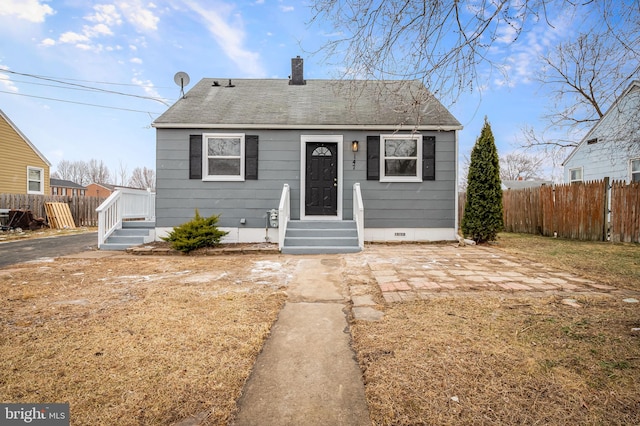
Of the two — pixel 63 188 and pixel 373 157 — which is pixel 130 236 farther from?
pixel 63 188

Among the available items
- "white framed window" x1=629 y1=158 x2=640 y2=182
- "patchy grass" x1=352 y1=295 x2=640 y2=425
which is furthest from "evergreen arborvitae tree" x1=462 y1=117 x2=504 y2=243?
"white framed window" x1=629 y1=158 x2=640 y2=182

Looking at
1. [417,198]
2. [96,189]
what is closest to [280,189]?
[417,198]

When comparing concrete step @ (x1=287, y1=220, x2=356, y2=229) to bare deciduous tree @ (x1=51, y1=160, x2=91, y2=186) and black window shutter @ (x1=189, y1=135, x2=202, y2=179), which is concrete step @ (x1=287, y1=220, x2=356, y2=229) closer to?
black window shutter @ (x1=189, y1=135, x2=202, y2=179)

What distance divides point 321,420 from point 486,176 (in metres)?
7.74

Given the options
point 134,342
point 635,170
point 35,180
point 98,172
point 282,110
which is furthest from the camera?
point 98,172

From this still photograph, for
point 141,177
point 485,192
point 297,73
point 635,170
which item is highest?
point 141,177

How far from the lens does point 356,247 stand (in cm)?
683

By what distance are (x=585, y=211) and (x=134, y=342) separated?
37.1 ft

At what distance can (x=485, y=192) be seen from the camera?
767 centimetres

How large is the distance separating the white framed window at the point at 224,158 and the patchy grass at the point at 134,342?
4.12 m

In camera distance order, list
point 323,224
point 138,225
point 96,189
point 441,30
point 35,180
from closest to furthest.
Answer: point 441,30
point 323,224
point 138,225
point 35,180
point 96,189

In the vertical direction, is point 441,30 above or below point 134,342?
above

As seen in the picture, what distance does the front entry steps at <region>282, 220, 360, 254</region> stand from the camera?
22.2 feet

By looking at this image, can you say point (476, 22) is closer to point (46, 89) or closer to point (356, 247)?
point (356, 247)
